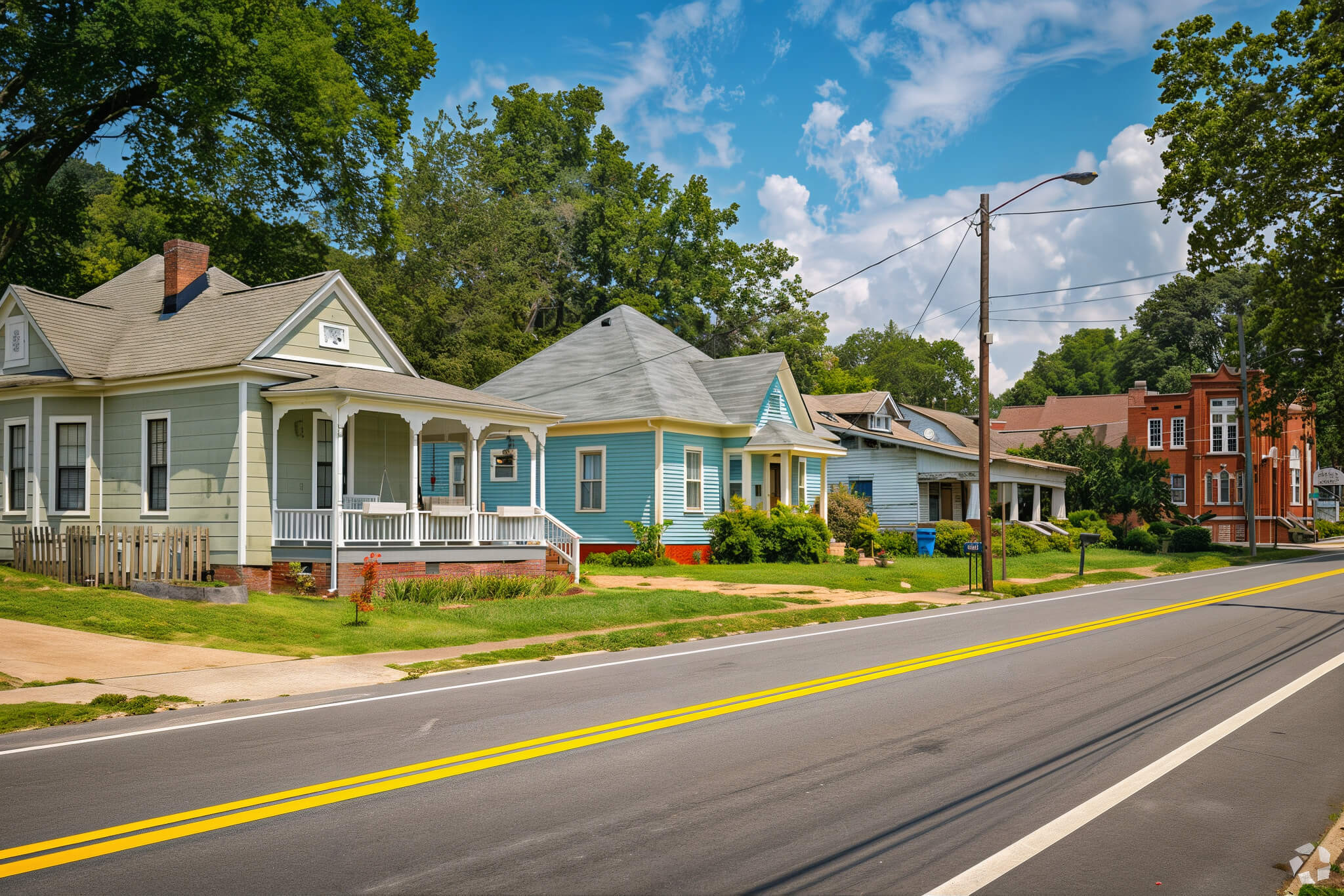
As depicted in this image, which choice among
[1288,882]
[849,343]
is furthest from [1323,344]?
[849,343]

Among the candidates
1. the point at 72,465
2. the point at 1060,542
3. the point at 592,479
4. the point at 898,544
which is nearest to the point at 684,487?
the point at 592,479

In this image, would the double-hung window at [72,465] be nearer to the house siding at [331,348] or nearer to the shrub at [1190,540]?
the house siding at [331,348]

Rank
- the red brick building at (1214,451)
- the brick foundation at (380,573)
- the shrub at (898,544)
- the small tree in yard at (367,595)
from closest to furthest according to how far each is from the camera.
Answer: the small tree in yard at (367,595)
the brick foundation at (380,573)
the shrub at (898,544)
the red brick building at (1214,451)

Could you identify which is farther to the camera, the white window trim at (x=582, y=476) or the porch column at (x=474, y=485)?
the white window trim at (x=582, y=476)

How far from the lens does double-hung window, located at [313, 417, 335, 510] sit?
21750mm

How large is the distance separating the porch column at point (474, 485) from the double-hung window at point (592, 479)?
768 centimetres

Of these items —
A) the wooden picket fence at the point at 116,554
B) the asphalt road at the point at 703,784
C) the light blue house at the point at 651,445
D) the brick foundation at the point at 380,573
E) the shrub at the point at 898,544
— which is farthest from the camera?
the shrub at the point at 898,544

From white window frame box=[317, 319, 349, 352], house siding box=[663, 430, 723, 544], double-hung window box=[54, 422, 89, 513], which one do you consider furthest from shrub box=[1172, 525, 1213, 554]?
double-hung window box=[54, 422, 89, 513]

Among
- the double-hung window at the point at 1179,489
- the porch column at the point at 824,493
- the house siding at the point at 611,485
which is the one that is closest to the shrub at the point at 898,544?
the porch column at the point at 824,493

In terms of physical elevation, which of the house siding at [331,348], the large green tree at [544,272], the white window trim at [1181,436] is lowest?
the white window trim at [1181,436]

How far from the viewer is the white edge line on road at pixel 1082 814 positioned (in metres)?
5.10

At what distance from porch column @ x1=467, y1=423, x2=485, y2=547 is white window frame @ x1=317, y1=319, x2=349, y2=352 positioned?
3527mm

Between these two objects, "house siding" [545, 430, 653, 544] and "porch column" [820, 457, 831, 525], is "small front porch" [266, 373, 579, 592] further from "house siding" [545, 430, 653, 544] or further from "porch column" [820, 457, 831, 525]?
"porch column" [820, 457, 831, 525]

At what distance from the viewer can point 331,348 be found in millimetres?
22734
